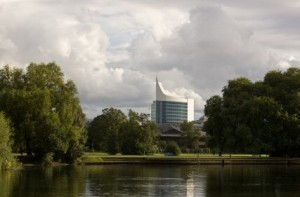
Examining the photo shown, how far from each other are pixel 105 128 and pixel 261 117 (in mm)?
49665

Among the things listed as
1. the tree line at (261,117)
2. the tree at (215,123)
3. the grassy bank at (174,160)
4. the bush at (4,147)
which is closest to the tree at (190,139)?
the tree at (215,123)

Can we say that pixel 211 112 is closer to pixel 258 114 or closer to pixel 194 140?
pixel 258 114

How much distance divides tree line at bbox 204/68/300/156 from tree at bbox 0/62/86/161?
2801cm

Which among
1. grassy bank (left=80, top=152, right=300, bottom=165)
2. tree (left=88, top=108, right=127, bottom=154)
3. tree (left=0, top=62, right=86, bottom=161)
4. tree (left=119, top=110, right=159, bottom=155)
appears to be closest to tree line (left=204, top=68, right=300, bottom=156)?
grassy bank (left=80, top=152, right=300, bottom=165)

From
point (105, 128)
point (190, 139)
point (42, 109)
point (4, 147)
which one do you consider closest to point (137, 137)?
point (105, 128)

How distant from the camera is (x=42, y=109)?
9181cm

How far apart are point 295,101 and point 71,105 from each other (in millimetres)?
41108

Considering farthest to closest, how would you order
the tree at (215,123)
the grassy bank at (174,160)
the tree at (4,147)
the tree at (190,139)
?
1. the tree at (190,139)
2. the tree at (215,123)
3. the grassy bank at (174,160)
4. the tree at (4,147)

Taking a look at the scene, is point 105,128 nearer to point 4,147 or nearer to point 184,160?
point 184,160

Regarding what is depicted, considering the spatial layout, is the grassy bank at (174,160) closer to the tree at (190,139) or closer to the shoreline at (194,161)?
the shoreline at (194,161)

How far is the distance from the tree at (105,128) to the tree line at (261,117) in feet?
101

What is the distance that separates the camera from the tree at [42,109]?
91312mm

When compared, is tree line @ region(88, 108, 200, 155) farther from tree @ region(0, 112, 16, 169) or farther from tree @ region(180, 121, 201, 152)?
tree @ region(0, 112, 16, 169)

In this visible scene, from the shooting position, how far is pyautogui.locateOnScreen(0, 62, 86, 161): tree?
9131 centimetres
